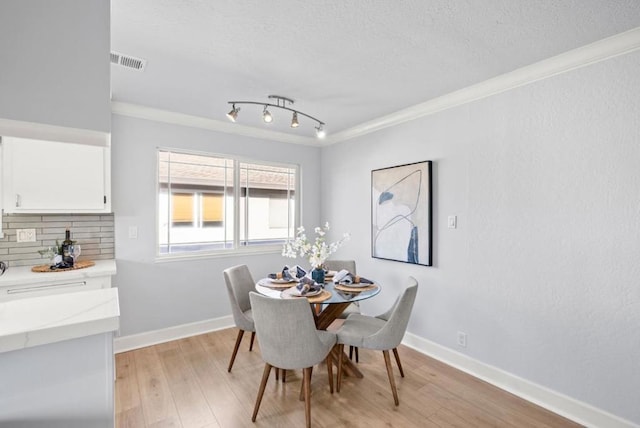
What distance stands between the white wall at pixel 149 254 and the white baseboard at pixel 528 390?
2.41 meters

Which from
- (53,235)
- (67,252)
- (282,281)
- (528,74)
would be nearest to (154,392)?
(282,281)

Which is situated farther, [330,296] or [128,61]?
[330,296]

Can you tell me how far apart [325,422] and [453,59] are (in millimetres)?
2619

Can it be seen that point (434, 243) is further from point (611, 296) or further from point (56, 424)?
point (56, 424)

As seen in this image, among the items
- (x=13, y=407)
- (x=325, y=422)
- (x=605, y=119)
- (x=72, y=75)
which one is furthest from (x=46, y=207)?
(x=605, y=119)

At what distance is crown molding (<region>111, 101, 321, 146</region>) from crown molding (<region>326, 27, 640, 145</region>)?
1271 mm

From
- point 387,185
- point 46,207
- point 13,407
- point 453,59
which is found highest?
point 453,59

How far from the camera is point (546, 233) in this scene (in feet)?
7.25

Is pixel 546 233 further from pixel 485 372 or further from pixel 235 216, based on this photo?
pixel 235 216

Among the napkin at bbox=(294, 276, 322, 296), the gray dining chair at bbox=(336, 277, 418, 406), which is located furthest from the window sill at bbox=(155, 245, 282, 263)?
the gray dining chair at bbox=(336, 277, 418, 406)

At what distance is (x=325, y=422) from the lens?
203 cm

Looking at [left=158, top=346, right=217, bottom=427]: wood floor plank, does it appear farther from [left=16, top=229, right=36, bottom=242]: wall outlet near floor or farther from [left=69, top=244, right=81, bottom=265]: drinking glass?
[left=16, top=229, right=36, bottom=242]: wall outlet near floor

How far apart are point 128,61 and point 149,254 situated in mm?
1881

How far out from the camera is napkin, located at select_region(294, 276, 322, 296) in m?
2.36
